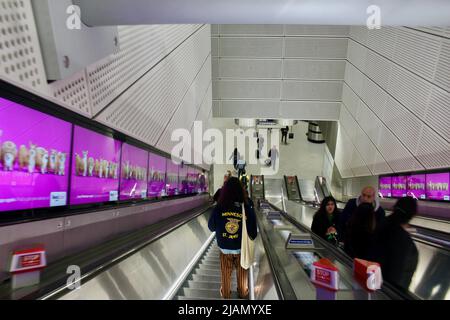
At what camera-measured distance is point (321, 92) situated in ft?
60.3

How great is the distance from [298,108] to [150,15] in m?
16.3

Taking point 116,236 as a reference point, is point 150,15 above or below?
above

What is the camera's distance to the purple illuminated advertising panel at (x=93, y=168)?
3.86 metres

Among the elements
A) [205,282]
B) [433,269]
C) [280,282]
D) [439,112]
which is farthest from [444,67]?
[280,282]

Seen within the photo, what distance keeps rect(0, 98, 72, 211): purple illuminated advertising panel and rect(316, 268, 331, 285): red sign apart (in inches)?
94.7

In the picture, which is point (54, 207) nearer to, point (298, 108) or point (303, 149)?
point (298, 108)

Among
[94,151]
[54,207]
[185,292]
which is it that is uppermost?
[94,151]

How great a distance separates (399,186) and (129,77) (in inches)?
357

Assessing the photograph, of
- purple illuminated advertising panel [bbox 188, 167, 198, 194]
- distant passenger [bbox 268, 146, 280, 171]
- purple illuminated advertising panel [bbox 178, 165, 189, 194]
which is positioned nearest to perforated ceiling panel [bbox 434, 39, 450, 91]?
purple illuminated advertising panel [bbox 178, 165, 189, 194]

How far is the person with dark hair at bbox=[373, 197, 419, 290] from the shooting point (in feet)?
8.96

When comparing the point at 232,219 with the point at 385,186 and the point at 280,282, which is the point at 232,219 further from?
the point at 385,186

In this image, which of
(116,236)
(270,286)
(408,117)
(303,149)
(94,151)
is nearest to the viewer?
(270,286)

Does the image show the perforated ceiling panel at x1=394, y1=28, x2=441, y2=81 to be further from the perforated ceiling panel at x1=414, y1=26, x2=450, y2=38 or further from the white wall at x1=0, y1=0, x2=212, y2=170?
the white wall at x1=0, y1=0, x2=212, y2=170
